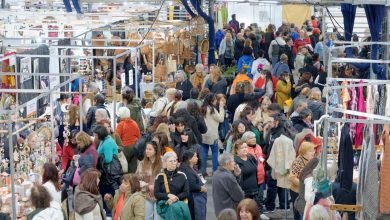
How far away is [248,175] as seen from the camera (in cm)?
967

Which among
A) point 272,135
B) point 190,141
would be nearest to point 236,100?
point 272,135

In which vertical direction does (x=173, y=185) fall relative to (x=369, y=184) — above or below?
below

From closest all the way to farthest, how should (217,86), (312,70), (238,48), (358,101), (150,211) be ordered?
(150,211) < (358,101) < (217,86) < (312,70) < (238,48)

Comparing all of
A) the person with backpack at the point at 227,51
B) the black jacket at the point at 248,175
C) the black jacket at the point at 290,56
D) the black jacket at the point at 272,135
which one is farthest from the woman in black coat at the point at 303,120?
the person with backpack at the point at 227,51

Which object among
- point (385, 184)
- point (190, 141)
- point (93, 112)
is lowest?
point (190, 141)

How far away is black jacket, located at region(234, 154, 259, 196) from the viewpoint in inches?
379

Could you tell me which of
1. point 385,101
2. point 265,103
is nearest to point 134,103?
point 265,103

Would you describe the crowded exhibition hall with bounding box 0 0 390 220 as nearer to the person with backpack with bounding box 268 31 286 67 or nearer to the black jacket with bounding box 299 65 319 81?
the black jacket with bounding box 299 65 319 81

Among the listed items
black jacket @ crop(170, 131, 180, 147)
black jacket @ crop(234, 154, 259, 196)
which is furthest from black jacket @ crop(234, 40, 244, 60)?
black jacket @ crop(234, 154, 259, 196)

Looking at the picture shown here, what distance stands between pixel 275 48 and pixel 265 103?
804cm

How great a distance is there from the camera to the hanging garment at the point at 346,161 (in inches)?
307

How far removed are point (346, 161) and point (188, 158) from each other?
1798 millimetres

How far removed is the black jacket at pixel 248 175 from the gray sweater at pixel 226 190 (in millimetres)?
718

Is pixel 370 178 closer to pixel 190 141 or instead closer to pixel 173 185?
pixel 173 185
